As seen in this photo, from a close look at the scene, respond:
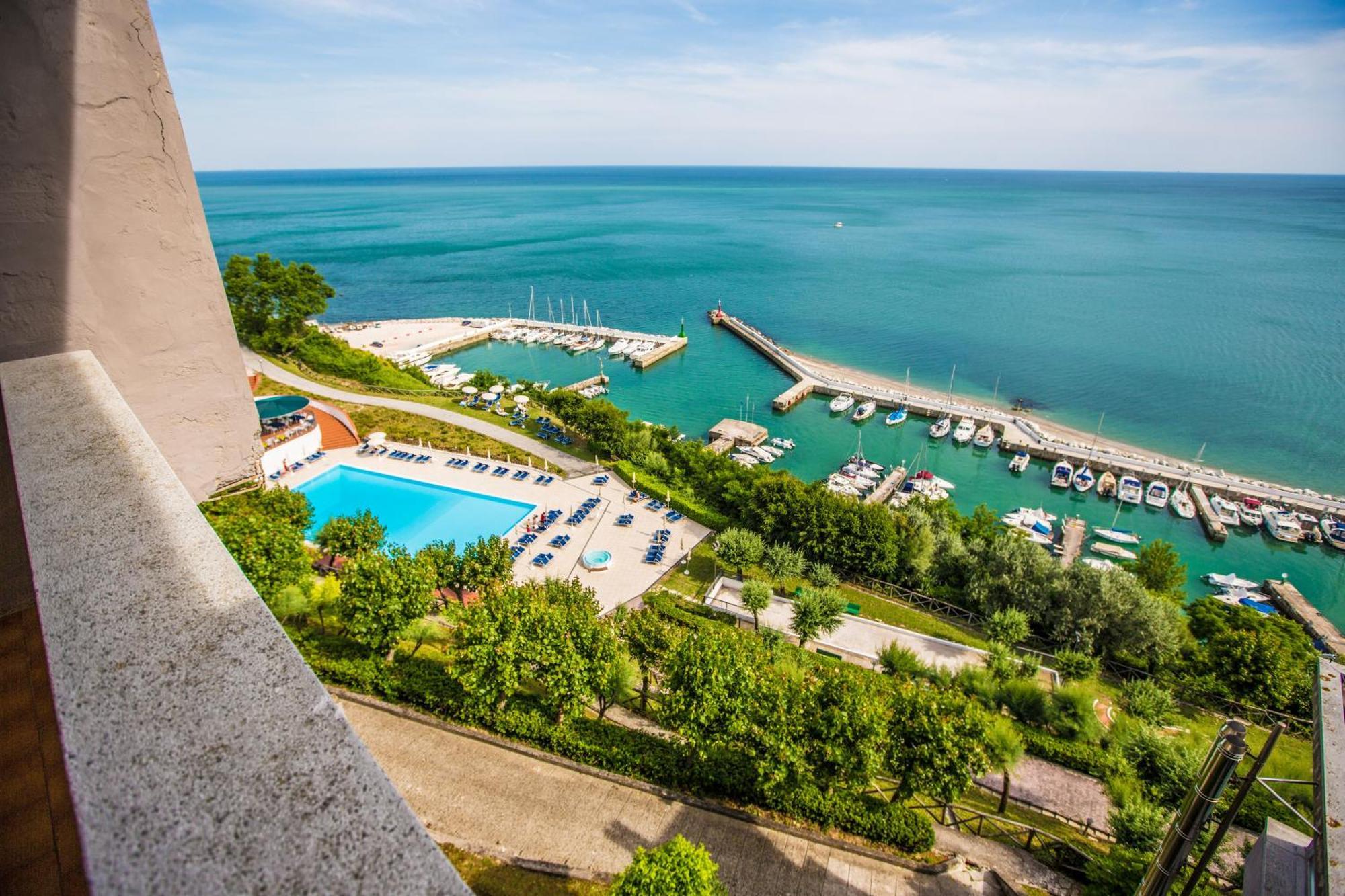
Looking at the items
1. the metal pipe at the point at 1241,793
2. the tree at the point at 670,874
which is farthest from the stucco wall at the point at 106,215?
the metal pipe at the point at 1241,793

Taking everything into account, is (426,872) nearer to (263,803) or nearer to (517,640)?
(263,803)

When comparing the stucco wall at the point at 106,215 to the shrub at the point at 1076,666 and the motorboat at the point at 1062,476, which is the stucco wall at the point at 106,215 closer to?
the shrub at the point at 1076,666

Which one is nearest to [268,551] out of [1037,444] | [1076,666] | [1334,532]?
[1076,666]

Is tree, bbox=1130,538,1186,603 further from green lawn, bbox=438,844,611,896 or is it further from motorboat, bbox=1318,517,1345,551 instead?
green lawn, bbox=438,844,611,896

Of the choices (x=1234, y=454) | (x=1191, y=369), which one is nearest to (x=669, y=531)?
(x=1234, y=454)

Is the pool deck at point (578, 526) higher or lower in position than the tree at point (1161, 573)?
higher

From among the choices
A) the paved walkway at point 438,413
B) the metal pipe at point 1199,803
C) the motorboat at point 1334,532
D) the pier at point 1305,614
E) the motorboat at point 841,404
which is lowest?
the pier at point 1305,614

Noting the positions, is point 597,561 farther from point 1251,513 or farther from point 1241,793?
point 1251,513
